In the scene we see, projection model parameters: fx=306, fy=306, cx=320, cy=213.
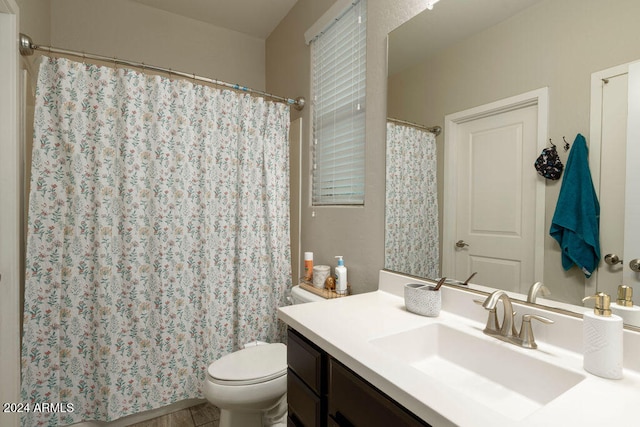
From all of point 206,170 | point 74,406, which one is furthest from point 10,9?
point 74,406

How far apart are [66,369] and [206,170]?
4.12 ft

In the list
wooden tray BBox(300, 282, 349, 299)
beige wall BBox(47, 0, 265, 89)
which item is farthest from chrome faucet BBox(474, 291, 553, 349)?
beige wall BBox(47, 0, 265, 89)

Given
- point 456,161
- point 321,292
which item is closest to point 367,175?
point 456,161

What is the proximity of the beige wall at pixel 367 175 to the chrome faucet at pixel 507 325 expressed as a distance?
0.58 metres

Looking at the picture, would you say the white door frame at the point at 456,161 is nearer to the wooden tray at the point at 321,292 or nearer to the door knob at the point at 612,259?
the door knob at the point at 612,259

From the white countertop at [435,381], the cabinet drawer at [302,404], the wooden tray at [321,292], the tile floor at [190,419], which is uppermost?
the white countertop at [435,381]

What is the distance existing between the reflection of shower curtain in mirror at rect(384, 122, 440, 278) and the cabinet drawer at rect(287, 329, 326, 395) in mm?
570

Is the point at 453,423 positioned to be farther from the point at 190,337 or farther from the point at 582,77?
the point at 190,337

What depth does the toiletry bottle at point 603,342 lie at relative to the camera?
2.20ft

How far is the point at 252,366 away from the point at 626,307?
141 centimetres

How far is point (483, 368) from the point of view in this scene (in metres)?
0.88

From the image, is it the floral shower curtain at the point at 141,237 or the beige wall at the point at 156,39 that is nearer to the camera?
the floral shower curtain at the point at 141,237

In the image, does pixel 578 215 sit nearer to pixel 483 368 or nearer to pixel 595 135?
pixel 595 135

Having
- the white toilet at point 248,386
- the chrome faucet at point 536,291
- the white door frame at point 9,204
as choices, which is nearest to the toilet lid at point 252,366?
the white toilet at point 248,386
